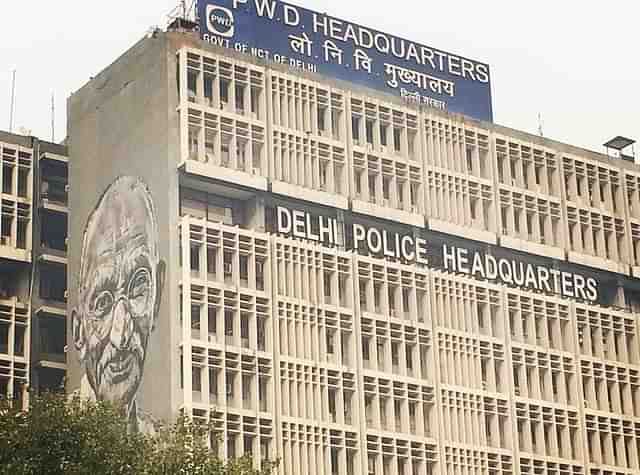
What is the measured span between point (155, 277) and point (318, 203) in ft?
39.3

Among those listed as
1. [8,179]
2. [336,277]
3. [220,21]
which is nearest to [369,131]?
[336,277]

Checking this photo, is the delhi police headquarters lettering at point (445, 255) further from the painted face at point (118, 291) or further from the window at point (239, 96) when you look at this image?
the painted face at point (118, 291)

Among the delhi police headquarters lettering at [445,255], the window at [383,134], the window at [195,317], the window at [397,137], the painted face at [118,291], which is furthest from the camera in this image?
the window at [397,137]

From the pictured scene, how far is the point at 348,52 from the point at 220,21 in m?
9.50

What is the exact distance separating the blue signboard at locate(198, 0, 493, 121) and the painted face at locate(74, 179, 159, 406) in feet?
38.8

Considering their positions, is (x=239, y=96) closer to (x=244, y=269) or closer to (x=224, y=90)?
(x=224, y=90)

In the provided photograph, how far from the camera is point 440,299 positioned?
342 feet

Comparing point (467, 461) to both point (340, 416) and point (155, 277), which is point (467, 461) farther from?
point (155, 277)

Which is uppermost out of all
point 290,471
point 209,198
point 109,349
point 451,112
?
point 451,112

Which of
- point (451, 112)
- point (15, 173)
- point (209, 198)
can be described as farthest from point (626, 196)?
point (15, 173)

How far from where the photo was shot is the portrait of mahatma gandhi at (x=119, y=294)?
9494 centimetres

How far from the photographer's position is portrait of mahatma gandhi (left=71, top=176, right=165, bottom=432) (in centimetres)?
9494

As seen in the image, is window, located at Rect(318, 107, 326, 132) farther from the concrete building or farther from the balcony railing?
the concrete building

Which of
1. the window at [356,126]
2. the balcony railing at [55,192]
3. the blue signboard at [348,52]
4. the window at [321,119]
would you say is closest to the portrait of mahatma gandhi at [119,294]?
the balcony railing at [55,192]
